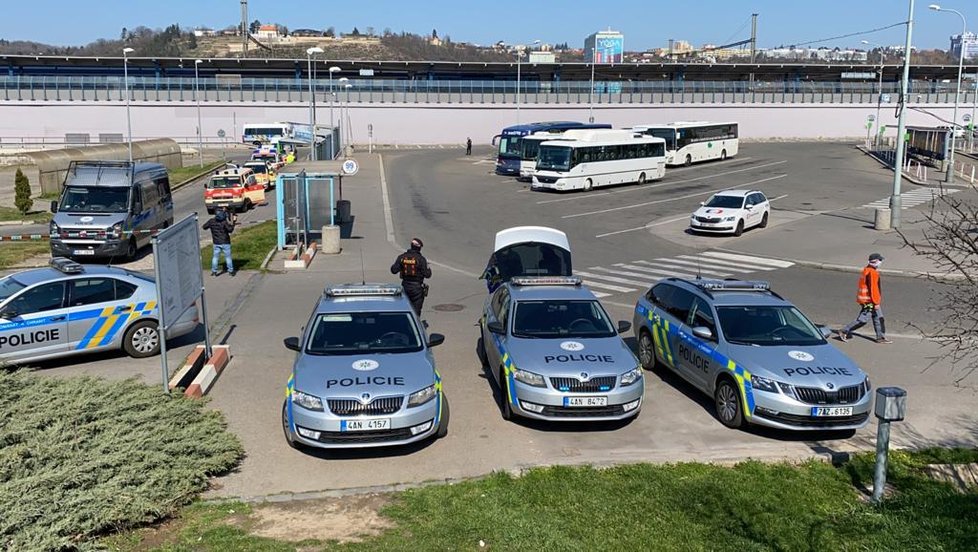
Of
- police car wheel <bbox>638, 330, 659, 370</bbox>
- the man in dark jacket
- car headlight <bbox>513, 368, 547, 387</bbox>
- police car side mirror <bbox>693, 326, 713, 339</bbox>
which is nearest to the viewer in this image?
car headlight <bbox>513, 368, 547, 387</bbox>

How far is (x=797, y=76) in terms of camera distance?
106 m

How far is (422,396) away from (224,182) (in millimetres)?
28860

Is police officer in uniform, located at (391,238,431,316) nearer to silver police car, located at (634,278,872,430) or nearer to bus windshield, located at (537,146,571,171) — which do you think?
silver police car, located at (634,278,872,430)

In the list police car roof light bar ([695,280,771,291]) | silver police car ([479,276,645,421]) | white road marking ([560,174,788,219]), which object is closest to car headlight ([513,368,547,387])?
silver police car ([479,276,645,421])

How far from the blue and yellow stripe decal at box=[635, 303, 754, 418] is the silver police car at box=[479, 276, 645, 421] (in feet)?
3.64

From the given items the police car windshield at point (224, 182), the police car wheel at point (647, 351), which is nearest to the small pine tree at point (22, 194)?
the police car windshield at point (224, 182)

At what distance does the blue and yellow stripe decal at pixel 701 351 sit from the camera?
10.3 m

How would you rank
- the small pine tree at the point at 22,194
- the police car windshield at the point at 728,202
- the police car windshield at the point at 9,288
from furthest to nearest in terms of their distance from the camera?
the small pine tree at the point at 22,194
the police car windshield at the point at 728,202
the police car windshield at the point at 9,288

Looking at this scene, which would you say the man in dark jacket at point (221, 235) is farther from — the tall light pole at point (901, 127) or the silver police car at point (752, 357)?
the tall light pole at point (901, 127)

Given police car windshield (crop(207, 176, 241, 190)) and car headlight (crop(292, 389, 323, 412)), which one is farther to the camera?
police car windshield (crop(207, 176, 241, 190))

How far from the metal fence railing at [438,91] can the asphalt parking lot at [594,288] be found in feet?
144

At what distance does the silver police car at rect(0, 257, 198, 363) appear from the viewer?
12758 mm

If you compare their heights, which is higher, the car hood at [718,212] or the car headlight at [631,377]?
the car headlight at [631,377]

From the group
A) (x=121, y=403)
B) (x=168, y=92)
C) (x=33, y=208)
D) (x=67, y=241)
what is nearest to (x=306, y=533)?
(x=121, y=403)
